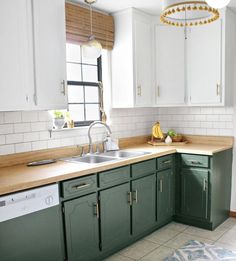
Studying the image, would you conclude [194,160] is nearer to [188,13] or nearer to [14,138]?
[188,13]

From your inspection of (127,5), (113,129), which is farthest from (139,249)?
(127,5)

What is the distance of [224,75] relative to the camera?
141 inches

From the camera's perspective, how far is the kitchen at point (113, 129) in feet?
7.73

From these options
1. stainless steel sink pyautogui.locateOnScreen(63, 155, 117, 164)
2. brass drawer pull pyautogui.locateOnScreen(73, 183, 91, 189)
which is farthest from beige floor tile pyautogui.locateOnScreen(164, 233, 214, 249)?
brass drawer pull pyautogui.locateOnScreen(73, 183, 91, 189)

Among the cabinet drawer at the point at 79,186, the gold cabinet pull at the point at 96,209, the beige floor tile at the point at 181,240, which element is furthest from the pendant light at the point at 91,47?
the beige floor tile at the point at 181,240

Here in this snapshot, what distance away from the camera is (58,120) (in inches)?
124

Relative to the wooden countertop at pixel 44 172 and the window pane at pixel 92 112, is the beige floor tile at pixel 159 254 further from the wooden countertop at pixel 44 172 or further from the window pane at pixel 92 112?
the window pane at pixel 92 112

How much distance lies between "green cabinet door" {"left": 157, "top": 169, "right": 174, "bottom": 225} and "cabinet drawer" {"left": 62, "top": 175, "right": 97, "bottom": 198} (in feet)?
3.42

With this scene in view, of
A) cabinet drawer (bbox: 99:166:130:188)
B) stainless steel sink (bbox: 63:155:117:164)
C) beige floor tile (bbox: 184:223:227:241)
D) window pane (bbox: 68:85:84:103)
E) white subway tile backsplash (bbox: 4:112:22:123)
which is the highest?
window pane (bbox: 68:85:84:103)

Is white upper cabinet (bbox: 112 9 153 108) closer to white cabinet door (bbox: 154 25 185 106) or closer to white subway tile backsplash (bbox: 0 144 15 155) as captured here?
white cabinet door (bbox: 154 25 185 106)

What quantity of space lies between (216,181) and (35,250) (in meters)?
2.17

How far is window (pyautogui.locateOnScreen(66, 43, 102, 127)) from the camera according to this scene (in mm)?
3498

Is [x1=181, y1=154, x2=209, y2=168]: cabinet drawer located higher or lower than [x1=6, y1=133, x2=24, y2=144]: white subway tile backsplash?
lower

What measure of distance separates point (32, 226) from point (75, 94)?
175 cm
